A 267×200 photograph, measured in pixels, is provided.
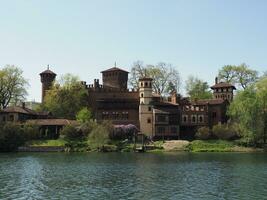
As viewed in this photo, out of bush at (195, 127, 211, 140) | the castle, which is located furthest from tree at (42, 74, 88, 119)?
bush at (195, 127, 211, 140)

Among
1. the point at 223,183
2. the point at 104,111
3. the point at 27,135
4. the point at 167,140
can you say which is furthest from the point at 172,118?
the point at 223,183

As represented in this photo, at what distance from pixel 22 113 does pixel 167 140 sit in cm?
3412

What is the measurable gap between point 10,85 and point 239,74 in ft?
196

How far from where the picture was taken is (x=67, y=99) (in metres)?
108

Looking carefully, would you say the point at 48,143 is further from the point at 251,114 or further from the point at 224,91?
the point at 224,91

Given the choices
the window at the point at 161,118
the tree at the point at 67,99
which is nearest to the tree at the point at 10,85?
the tree at the point at 67,99

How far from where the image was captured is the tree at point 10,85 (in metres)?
106

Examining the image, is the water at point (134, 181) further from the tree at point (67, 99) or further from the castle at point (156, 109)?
the tree at point (67, 99)

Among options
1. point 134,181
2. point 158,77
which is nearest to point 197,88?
point 158,77

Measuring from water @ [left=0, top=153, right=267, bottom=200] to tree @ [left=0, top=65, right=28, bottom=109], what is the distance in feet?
182

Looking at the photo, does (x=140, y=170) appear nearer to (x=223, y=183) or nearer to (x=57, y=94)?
(x=223, y=183)

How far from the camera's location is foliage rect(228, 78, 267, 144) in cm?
8475

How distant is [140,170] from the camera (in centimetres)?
4900

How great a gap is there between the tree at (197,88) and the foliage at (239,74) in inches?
376
